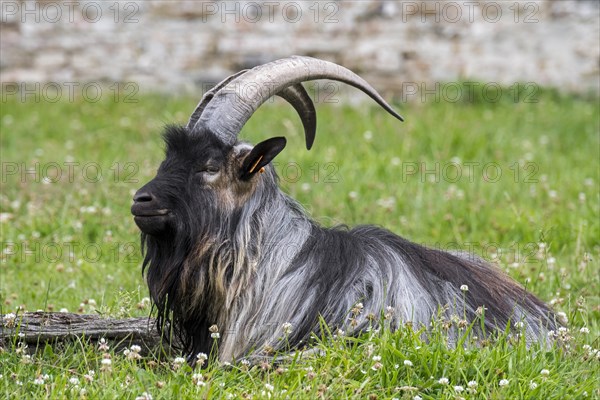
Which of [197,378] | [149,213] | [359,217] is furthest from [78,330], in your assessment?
[359,217]

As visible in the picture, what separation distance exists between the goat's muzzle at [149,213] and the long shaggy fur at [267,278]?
3.1 inches

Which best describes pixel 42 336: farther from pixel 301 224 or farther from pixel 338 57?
pixel 338 57

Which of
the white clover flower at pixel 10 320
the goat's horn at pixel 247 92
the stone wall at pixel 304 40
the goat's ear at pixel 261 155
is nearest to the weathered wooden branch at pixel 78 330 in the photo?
the white clover flower at pixel 10 320

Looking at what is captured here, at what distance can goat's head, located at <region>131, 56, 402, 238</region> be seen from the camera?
4621mm

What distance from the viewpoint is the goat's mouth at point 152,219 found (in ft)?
14.9

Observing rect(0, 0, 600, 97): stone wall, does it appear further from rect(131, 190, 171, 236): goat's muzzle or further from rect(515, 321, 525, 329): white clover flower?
rect(131, 190, 171, 236): goat's muzzle

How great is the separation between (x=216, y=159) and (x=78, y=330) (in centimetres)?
102

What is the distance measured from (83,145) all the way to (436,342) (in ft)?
22.1

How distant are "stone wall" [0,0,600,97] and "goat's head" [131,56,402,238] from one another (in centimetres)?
798

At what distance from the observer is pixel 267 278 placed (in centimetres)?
485

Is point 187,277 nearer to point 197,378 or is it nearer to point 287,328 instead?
point 287,328

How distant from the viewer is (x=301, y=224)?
16.6 feet

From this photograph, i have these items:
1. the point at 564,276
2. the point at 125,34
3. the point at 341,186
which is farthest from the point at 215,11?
the point at 564,276

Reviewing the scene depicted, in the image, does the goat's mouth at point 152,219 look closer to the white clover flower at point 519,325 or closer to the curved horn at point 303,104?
the curved horn at point 303,104
